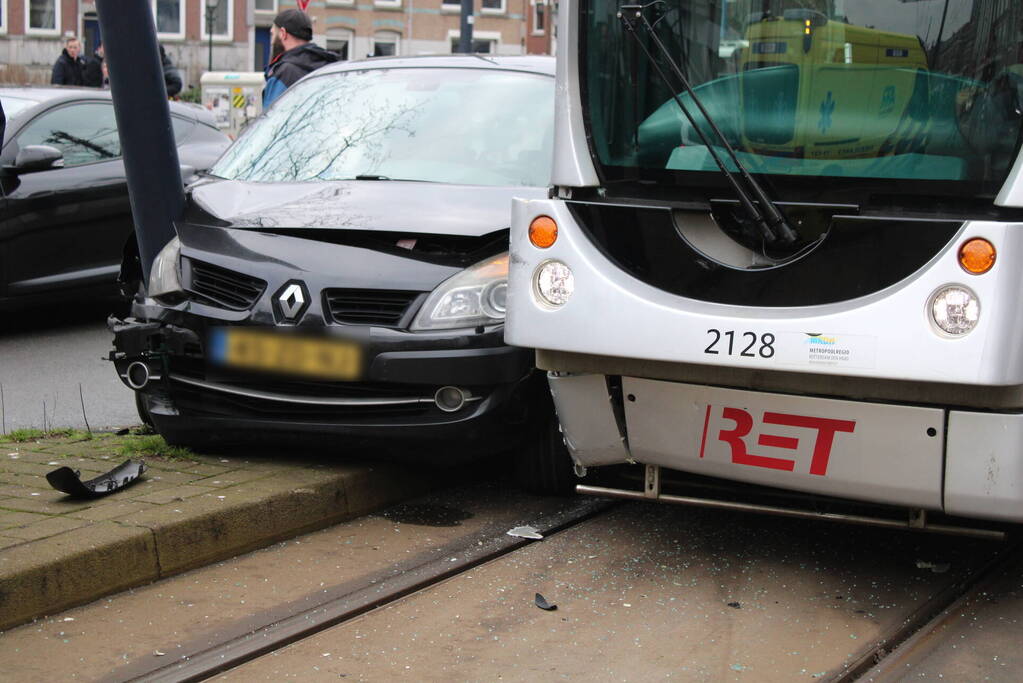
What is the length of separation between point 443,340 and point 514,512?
84 cm

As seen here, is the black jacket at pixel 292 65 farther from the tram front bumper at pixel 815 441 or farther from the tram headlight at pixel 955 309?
the tram headlight at pixel 955 309

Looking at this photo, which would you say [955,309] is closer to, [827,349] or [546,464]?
[827,349]

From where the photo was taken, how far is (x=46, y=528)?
Answer: 14.7ft

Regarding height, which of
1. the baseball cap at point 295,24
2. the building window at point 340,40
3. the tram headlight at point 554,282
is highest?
the building window at point 340,40

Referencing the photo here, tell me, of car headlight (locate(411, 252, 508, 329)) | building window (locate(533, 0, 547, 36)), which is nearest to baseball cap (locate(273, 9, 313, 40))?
car headlight (locate(411, 252, 508, 329))

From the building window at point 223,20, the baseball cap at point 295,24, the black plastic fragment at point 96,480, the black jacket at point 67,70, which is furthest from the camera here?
the building window at point 223,20

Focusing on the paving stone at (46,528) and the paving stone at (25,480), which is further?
the paving stone at (25,480)

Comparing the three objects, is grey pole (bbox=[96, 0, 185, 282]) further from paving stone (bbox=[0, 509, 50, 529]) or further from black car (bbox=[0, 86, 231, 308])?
black car (bbox=[0, 86, 231, 308])

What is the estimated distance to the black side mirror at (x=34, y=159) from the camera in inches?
345

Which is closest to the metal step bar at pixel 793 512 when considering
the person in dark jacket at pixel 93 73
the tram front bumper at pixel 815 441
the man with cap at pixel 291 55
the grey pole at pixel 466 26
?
the tram front bumper at pixel 815 441

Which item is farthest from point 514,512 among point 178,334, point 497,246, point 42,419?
point 42,419

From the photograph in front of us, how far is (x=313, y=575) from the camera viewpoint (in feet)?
15.4

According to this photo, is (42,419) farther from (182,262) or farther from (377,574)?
(377,574)

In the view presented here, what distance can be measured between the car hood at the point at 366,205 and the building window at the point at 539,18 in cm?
5616
